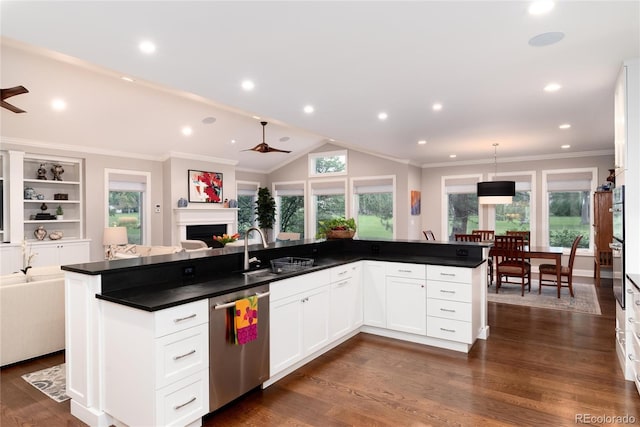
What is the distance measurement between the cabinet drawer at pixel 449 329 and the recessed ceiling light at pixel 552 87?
8.43ft

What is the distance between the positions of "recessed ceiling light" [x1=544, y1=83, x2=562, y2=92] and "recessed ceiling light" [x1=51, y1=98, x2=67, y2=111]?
6.76 metres

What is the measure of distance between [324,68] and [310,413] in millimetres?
2874

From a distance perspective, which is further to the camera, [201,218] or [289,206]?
[289,206]

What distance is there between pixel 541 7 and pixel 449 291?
8.26ft

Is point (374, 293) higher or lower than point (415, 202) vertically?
lower

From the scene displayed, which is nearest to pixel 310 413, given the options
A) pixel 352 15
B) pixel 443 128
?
pixel 352 15

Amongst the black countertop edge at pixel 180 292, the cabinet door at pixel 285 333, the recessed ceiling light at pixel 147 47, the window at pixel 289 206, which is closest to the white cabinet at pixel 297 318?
the cabinet door at pixel 285 333

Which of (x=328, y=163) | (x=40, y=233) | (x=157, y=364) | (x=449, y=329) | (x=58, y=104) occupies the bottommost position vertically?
(x=449, y=329)

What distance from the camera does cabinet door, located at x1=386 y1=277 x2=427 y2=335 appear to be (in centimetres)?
388

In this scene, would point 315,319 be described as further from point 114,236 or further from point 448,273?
point 114,236

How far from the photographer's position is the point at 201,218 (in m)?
8.74

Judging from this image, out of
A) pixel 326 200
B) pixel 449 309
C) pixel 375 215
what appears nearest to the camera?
pixel 449 309

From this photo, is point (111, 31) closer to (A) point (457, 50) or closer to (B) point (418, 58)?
(B) point (418, 58)

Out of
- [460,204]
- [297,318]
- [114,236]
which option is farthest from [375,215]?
[297,318]
